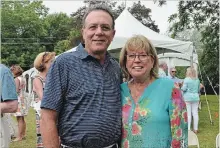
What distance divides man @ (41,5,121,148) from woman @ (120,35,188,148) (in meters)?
0.10

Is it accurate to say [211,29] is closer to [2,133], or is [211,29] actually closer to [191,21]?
[191,21]

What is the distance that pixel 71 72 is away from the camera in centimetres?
235

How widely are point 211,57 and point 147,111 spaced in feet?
54.8

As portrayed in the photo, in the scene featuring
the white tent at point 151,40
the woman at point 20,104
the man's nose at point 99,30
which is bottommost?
the woman at point 20,104

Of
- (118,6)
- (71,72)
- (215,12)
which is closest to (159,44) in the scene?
(215,12)

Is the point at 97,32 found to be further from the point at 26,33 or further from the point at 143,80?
the point at 26,33

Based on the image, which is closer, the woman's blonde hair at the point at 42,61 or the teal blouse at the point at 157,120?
the teal blouse at the point at 157,120

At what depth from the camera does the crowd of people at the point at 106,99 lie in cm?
232

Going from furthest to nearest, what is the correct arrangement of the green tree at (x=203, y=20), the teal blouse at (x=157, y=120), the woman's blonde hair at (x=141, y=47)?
the green tree at (x=203, y=20), the woman's blonde hair at (x=141, y=47), the teal blouse at (x=157, y=120)

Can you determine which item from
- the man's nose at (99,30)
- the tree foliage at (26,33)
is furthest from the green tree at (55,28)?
the man's nose at (99,30)

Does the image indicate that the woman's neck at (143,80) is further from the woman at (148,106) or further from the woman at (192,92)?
the woman at (192,92)

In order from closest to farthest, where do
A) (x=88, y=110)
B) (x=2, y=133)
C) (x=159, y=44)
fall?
1. (x=88, y=110)
2. (x=2, y=133)
3. (x=159, y=44)

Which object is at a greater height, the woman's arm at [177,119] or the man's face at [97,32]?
the man's face at [97,32]

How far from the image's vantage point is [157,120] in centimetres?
241
